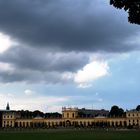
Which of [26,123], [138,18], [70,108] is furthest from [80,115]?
[138,18]

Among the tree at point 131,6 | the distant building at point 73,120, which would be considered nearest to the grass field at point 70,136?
the tree at point 131,6

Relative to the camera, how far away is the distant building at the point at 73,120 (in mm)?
159750

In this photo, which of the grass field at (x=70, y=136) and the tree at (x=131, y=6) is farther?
the grass field at (x=70, y=136)

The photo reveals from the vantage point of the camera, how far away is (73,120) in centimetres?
16575

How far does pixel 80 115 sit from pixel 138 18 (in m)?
158

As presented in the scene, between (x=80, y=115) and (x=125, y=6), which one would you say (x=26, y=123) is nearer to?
(x=80, y=115)

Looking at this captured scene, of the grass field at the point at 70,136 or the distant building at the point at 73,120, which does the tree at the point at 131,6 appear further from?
the distant building at the point at 73,120

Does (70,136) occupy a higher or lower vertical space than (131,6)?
lower

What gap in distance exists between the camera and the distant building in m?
160

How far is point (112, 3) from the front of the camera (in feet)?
66.5

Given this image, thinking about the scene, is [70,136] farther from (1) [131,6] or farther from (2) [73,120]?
(2) [73,120]

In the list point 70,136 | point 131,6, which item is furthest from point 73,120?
point 131,6

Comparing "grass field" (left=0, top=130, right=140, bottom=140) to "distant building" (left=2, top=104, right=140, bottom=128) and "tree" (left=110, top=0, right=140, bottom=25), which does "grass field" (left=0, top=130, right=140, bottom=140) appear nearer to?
"tree" (left=110, top=0, right=140, bottom=25)

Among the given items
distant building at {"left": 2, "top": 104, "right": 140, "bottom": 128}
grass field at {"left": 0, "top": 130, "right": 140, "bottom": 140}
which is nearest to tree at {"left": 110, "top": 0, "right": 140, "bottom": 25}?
grass field at {"left": 0, "top": 130, "right": 140, "bottom": 140}
